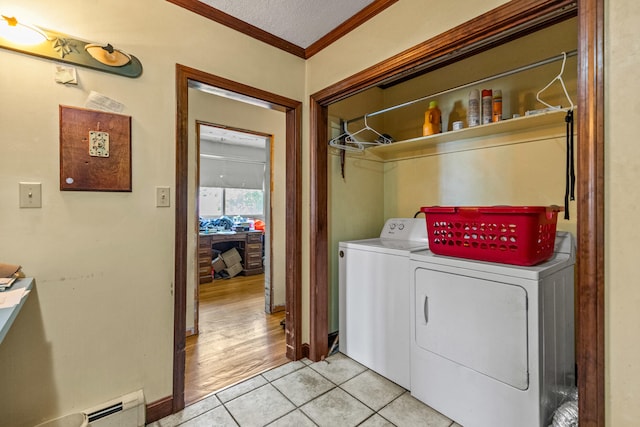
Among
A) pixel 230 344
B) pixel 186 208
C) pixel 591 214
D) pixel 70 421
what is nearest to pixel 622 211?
pixel 591 214

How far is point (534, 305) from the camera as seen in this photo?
1.27 metres

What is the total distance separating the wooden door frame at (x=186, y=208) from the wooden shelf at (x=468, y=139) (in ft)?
2.38

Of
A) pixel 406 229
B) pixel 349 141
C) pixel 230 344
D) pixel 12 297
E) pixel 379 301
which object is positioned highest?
pixel 349 141

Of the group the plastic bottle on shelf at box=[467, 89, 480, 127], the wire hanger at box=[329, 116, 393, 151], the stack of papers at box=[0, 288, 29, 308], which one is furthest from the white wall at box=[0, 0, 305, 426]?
the plastic bottle on shelf at box=[467, 89, 480, 127]

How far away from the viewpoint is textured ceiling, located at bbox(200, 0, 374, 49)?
5.75 ft

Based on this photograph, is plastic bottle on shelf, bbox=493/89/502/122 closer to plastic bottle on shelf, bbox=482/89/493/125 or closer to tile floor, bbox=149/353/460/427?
plastic bottle on shelf, bbox=482/89/493/125

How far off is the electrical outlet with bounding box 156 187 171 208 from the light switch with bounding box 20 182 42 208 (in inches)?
18.7

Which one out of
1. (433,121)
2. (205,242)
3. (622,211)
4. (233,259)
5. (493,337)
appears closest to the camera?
(622,211)

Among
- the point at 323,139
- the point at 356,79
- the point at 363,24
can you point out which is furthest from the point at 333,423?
the point at 363,24

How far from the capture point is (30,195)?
130cm

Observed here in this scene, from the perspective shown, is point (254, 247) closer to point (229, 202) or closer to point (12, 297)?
point (229, 202)

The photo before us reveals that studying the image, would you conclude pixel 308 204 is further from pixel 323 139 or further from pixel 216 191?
pixel 216 191

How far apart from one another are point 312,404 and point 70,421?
1.19 m

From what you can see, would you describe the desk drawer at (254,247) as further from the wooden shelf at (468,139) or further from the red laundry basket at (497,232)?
the red laundry basket at (497,232)
